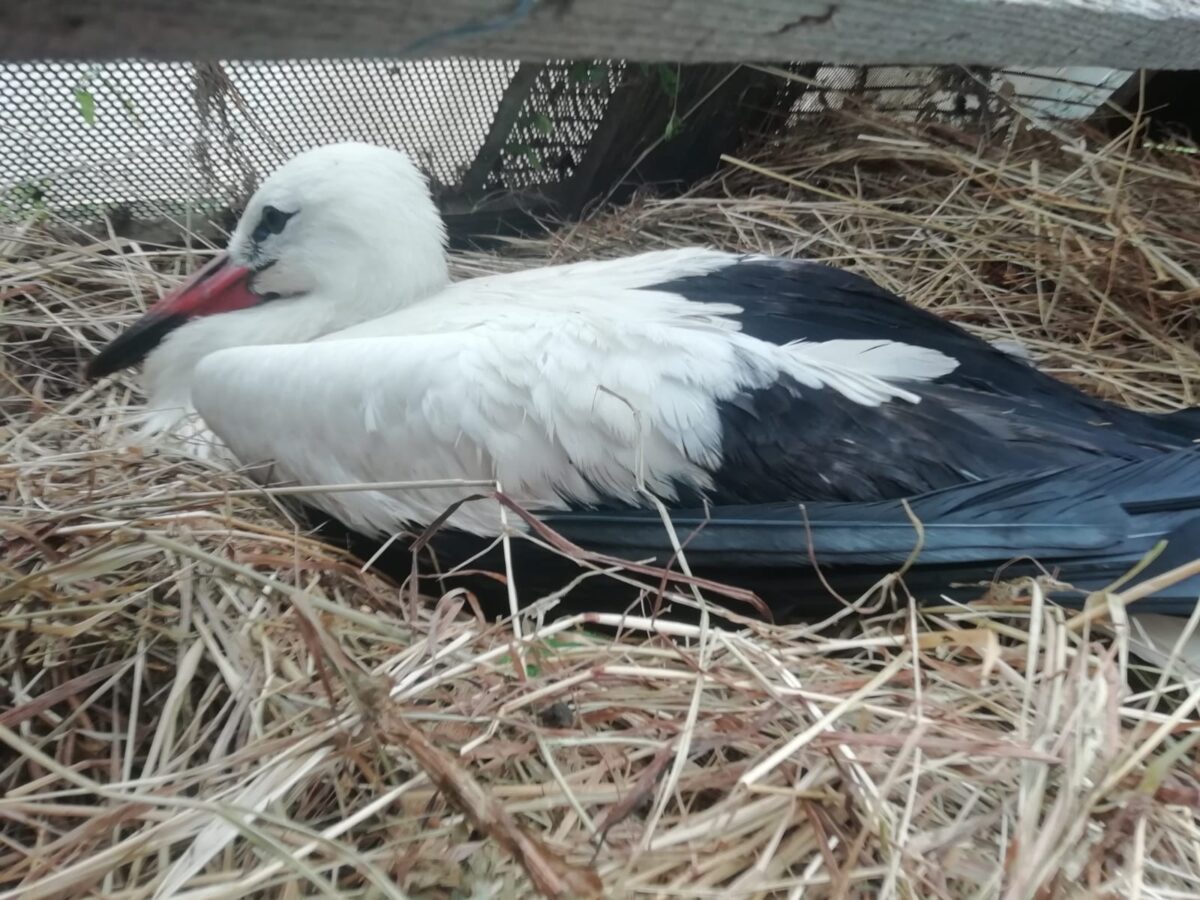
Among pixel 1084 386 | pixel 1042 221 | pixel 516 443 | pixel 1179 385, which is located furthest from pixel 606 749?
pixel 1042 221

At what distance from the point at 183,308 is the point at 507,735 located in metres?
1.06

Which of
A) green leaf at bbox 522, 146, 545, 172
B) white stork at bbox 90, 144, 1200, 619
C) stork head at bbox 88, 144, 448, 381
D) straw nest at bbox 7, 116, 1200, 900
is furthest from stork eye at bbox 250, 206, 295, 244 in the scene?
green leaf at bbox 522, 146, 545, 172

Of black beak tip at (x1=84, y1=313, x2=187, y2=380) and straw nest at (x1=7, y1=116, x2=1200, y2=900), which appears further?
black beak tip at (x1=84, y1=313, x2=187, y2=380)

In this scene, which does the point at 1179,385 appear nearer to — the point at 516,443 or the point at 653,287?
the point at 653,287

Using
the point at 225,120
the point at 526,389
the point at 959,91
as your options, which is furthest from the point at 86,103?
the point at 959,91

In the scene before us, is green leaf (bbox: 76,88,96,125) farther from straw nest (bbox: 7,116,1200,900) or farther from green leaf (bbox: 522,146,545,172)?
green leaf (bbox: 522,146,545,172)

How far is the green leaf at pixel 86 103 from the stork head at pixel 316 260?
16.0 inches

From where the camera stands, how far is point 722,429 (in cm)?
108

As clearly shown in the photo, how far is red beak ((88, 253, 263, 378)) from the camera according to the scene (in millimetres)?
1475

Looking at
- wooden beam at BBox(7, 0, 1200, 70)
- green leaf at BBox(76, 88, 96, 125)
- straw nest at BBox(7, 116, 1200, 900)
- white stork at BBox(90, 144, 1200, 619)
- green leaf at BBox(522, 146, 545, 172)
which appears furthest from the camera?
green leaf at BBox(522, 146, 545, 172)

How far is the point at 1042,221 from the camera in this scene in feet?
5.83

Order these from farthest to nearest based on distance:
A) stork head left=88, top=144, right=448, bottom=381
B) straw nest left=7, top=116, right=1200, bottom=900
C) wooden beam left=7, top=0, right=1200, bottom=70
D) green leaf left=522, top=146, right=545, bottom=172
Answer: green leaf left=522, top=146, right=545, bottom=172 < stork head left=88, top=144, right=448, bottom=381 < straw nest left=7, top=116, right=1200, bottom=900 < wooden beam left=7, top=0, right=1200, bottom=70

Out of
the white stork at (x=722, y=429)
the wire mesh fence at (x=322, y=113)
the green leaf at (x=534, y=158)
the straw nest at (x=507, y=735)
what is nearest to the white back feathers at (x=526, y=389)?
the white stork at (x=722, y=429)

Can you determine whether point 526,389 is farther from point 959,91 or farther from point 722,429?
point 959,91
